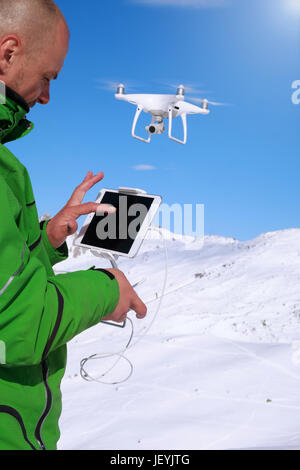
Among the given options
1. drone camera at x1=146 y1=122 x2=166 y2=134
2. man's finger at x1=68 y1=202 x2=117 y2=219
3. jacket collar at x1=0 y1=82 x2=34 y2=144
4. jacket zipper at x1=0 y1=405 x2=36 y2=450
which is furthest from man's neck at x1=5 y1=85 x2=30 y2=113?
drone camera at x1=146 y1=122 x2=166 y2=134

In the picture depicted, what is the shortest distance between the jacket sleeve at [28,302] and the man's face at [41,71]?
0.43 metres

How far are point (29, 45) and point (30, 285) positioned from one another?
31.2 inches

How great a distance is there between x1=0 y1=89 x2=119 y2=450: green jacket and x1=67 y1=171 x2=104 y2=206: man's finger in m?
0.75

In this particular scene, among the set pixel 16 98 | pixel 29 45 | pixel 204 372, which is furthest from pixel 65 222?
pixel 204 372

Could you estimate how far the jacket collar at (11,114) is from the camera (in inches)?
63.7

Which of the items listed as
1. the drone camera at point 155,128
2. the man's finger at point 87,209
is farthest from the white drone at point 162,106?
the man's finger at point 87,209

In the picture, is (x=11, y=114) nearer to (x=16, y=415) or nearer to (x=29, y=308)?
(x=29, y=308)

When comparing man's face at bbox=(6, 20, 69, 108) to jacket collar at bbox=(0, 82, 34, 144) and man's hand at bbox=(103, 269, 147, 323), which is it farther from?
man's hand at bbox=(103, 269, 147, 323)

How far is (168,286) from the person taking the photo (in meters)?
13.9

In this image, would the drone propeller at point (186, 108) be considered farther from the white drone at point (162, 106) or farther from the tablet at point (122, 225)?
the tablet at point (122, 225)

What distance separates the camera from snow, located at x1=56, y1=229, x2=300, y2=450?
17.2 ft

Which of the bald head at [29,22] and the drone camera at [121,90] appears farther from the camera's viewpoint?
the drone camera at [121,90]

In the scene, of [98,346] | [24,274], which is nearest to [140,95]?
[24,274]

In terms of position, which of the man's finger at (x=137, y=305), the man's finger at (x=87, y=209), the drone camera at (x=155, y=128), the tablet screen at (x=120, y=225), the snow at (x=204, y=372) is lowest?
the snow at (x=204, y=372)
